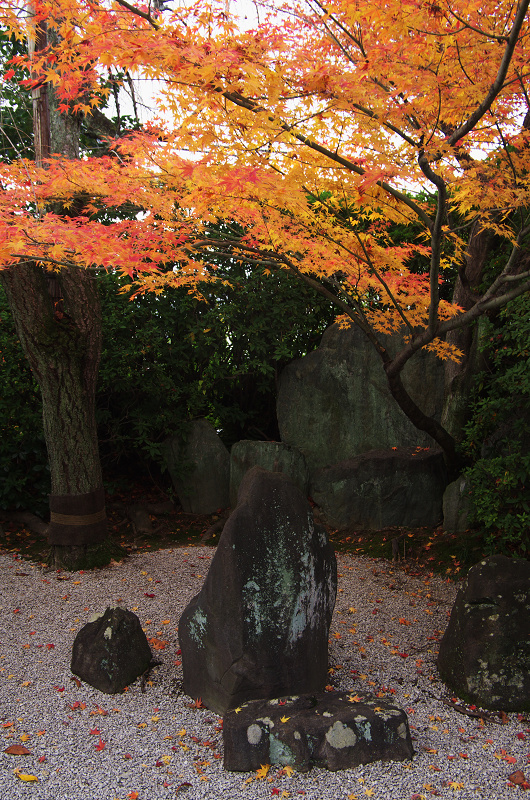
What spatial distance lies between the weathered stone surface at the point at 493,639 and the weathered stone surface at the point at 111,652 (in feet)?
6.69

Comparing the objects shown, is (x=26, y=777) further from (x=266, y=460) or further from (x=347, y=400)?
(x=347, y=400)

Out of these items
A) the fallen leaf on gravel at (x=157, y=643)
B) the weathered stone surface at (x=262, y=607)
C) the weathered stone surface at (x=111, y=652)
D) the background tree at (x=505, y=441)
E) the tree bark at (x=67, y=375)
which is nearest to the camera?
the weathered stone surface at (x=262, y=607)

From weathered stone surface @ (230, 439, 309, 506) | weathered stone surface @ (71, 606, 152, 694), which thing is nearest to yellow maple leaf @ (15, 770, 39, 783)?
weathered stone surface @ (71, 606, 152, 694)

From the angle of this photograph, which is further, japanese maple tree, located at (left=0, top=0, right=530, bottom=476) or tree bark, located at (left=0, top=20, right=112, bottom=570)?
tree bark, located at (left=0, top=20, right=112, bottom=570)

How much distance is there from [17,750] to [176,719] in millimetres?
863

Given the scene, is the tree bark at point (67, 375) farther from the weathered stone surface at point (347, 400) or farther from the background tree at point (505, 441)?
the background tree at point (505, 441)

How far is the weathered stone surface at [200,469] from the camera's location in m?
7.69

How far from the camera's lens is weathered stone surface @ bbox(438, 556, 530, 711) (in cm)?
349

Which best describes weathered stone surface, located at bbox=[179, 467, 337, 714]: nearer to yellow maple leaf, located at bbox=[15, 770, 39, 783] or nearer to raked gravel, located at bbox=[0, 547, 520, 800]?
raked gravel, located at bbox=[0, 547, 520, 800]

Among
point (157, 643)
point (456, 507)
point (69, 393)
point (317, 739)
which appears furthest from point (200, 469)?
point (317, 739)

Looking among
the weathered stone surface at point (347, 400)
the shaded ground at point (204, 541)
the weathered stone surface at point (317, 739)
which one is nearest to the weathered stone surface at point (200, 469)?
the shaded ground at point (204, 541)

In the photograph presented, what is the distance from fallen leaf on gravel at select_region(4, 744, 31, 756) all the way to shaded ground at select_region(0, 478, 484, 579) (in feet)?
10.9

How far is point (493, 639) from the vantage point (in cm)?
352

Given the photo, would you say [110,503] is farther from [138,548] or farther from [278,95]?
[278,95]
